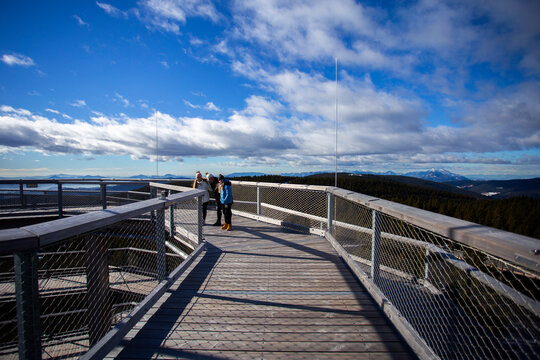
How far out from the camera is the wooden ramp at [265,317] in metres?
2.65

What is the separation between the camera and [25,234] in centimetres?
160

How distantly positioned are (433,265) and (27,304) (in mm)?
6222

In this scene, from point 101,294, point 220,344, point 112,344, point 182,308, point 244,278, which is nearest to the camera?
point 112,344

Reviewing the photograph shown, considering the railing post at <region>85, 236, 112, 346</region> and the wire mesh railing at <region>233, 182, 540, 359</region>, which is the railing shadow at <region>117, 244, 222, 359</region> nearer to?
the railing post at <region>85, 236, 112, 346</region>

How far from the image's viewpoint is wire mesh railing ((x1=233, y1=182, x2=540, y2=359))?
1.56 m

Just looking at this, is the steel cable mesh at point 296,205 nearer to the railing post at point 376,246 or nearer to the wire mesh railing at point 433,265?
the wire mesh railing at point 433,265

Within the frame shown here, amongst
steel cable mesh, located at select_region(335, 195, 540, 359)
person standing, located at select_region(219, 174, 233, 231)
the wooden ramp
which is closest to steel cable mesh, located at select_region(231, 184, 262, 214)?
person standing, located at select_region(219, 174, 233, 231)

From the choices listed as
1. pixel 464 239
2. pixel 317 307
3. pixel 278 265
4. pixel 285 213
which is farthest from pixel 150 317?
pixel 285 213

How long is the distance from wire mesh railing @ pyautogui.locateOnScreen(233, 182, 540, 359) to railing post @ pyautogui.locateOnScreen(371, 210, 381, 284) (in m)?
0.01

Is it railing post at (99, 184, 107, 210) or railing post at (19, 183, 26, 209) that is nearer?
railing post at (99, 184, 107, 210)

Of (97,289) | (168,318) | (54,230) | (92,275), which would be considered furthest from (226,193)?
(54,230)

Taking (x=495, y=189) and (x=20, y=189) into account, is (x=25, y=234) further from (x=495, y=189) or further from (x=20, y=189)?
(x=495, y=189)

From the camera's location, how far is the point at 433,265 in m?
5.57

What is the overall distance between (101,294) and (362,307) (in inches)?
264
